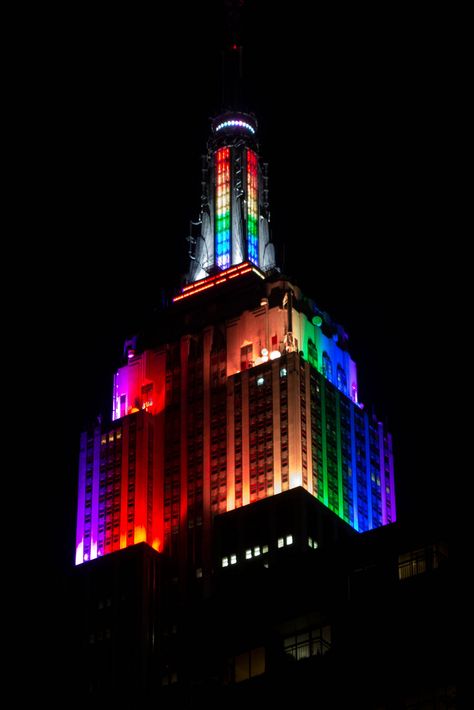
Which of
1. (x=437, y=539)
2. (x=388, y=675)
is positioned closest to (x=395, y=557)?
(x=437, y=539)

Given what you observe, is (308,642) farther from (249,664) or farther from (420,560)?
(420,560)

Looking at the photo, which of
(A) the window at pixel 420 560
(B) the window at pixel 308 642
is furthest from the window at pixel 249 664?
(A) the window at pixel 420 560

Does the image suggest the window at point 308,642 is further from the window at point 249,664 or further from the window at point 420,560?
the window at point 420,560

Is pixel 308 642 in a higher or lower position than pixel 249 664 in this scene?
higher

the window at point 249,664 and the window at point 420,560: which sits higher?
the window at point 420,560

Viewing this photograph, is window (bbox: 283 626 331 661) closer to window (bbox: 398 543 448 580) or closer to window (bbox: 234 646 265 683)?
window (bbox: 234 646 265 683)

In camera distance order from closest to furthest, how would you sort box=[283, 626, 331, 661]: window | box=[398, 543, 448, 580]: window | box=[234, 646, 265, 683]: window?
1. box=[283, 626, 331, 661]: window
2. box=[398, 543, 448, 580]: window
3. box=[234, 646, 265, 683]: window

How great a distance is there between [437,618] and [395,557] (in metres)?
6.10

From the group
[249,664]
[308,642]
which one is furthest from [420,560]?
[249,664]

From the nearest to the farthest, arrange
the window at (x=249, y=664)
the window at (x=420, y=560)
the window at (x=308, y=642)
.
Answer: the window at (x=308, y=642) < the window at (x=420, y=560) < the window at (x=249, y=664)

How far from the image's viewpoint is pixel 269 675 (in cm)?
8494

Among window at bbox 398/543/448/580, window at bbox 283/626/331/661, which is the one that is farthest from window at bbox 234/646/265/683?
window at bbox 398/543/448/580

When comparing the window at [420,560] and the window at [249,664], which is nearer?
the window at [420,560]

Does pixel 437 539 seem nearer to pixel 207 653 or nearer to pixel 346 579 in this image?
pixel 346 579
